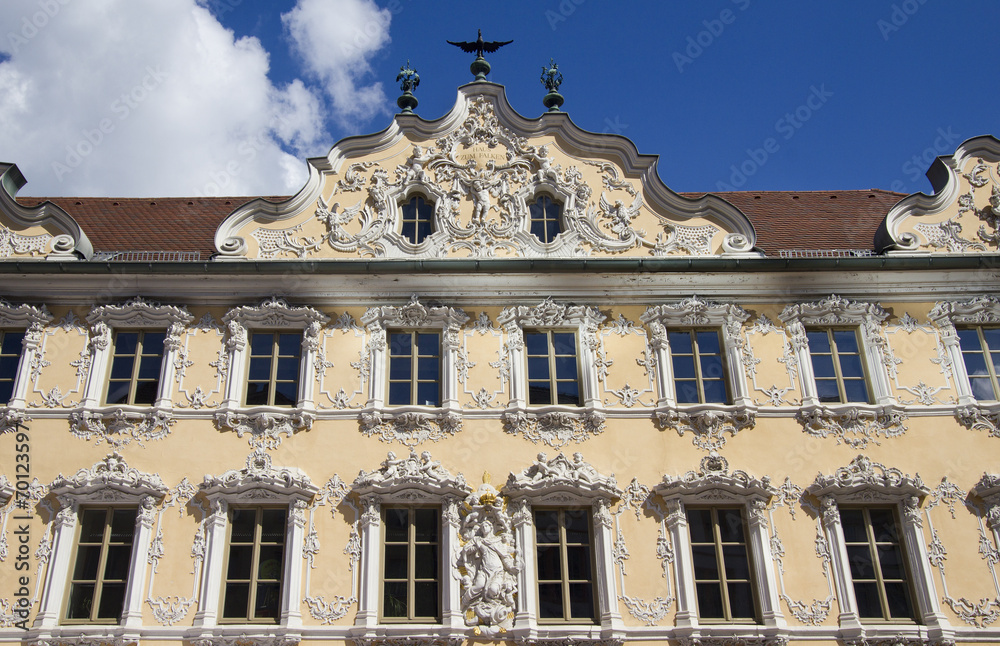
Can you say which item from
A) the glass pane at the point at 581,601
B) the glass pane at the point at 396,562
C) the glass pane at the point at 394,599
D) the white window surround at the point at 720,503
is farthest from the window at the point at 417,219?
the glass pane at the point at 581,601

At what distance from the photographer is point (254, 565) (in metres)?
12.7

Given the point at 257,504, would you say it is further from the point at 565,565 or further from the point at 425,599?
the point at 565,565

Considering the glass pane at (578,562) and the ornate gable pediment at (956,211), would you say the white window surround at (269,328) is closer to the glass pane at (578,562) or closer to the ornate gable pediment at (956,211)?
the glass pane at (578,562)

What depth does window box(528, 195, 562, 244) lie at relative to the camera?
1555 centimetres

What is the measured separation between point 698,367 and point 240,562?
7.63 m

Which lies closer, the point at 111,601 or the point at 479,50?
the point at 111,601

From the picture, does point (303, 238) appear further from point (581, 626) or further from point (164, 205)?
point (581, 626)

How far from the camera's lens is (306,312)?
1439 cm

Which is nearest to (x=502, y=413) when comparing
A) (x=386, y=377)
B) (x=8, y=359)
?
(x=386, y=377)

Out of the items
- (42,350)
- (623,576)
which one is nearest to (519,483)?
(623,576)

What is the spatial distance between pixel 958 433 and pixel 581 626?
662cm

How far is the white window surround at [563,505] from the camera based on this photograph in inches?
488

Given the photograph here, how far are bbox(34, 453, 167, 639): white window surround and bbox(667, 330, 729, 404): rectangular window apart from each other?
A: 8116 mm

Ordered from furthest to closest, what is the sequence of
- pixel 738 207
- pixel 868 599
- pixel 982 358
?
1. pixel 738 207
2. pixel 982 358
3. pixel 868 599
